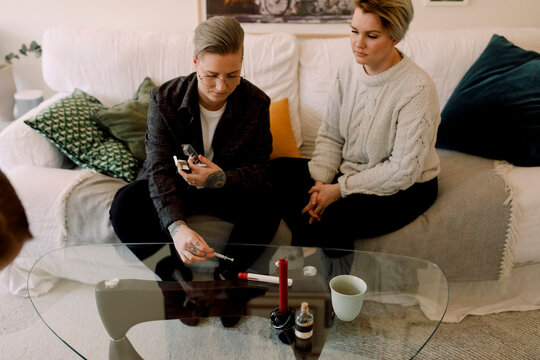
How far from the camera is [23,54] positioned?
2314 mm

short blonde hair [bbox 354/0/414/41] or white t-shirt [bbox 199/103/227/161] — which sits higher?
short blonde hair [bbox 354/0/414/41]

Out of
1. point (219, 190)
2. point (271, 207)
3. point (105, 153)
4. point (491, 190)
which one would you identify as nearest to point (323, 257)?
point (271, 207)

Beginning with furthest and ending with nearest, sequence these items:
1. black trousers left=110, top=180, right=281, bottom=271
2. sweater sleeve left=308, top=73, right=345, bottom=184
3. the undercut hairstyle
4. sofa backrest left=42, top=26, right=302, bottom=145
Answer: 1. sofa backrest left=42, top=26, right=302, bottom=145
2. sweater sleeve left=308, top=73, right=345, bottom=184
3. black trousers left=110, top=180, right=281, bottom=271
4. the undercut hairstyle

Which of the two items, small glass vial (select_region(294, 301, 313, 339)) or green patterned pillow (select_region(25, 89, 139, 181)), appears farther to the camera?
green patterned pillow (select_region(25, 89, 139, 181))

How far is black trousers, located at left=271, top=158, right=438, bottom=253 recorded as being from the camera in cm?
159

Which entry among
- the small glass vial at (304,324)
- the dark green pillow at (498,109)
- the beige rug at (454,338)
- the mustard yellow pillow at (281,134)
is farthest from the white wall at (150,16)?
the small glass vial at (304,324)

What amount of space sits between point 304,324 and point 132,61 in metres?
1.44

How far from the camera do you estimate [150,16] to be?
232 centimetres

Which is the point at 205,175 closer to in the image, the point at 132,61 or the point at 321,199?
the point at 321,199

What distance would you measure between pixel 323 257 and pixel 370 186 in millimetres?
346

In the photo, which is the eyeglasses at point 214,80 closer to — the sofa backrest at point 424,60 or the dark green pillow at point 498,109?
the sofa backrest at point 424,60

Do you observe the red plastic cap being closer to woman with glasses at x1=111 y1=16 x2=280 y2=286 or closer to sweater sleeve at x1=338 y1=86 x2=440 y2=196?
woman with glasses at x1=111 y1=16 x2=280 y2=286

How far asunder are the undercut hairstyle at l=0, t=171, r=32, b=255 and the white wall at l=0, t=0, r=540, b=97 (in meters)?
1.78

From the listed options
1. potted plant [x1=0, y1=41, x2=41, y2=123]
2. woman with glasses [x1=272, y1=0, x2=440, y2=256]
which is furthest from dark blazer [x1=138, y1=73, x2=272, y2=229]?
potted plant [x1=0, y1=41, x2=41, y2=123]
